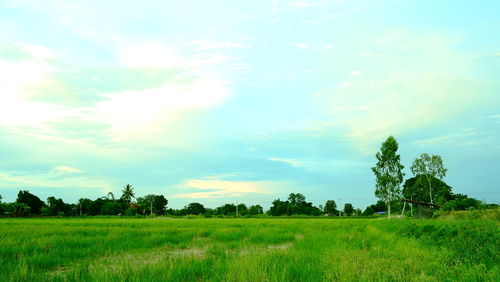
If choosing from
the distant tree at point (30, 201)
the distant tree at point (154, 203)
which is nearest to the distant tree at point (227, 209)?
the distant tree at point (154, 203)

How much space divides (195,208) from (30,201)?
119 ft

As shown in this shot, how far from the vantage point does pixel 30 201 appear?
72812 mm

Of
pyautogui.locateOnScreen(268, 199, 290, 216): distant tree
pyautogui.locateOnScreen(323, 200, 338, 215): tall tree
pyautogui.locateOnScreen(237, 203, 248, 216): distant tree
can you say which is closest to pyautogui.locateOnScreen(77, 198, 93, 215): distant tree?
pyautogui.locateOnScreen(237, 203, 248, 216): distant tree

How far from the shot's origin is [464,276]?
4121 millimetres

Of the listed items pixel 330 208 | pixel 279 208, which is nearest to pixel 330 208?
pixel 330 208

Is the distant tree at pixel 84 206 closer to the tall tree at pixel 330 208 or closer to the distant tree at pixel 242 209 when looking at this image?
the distant tree at pixel 242 209

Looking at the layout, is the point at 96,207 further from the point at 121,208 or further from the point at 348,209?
the point at 348,209

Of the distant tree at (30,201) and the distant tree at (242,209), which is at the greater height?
the distant tree at (30,201)

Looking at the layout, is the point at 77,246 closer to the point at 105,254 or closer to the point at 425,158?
the point at 105,254

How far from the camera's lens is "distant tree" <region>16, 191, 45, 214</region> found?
72.4 m

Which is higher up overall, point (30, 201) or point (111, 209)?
point (30, 201)

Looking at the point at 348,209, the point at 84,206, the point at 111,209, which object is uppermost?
the point at 84,206

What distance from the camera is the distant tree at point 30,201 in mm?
72438

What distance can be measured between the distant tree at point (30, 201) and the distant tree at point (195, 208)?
106 ft
